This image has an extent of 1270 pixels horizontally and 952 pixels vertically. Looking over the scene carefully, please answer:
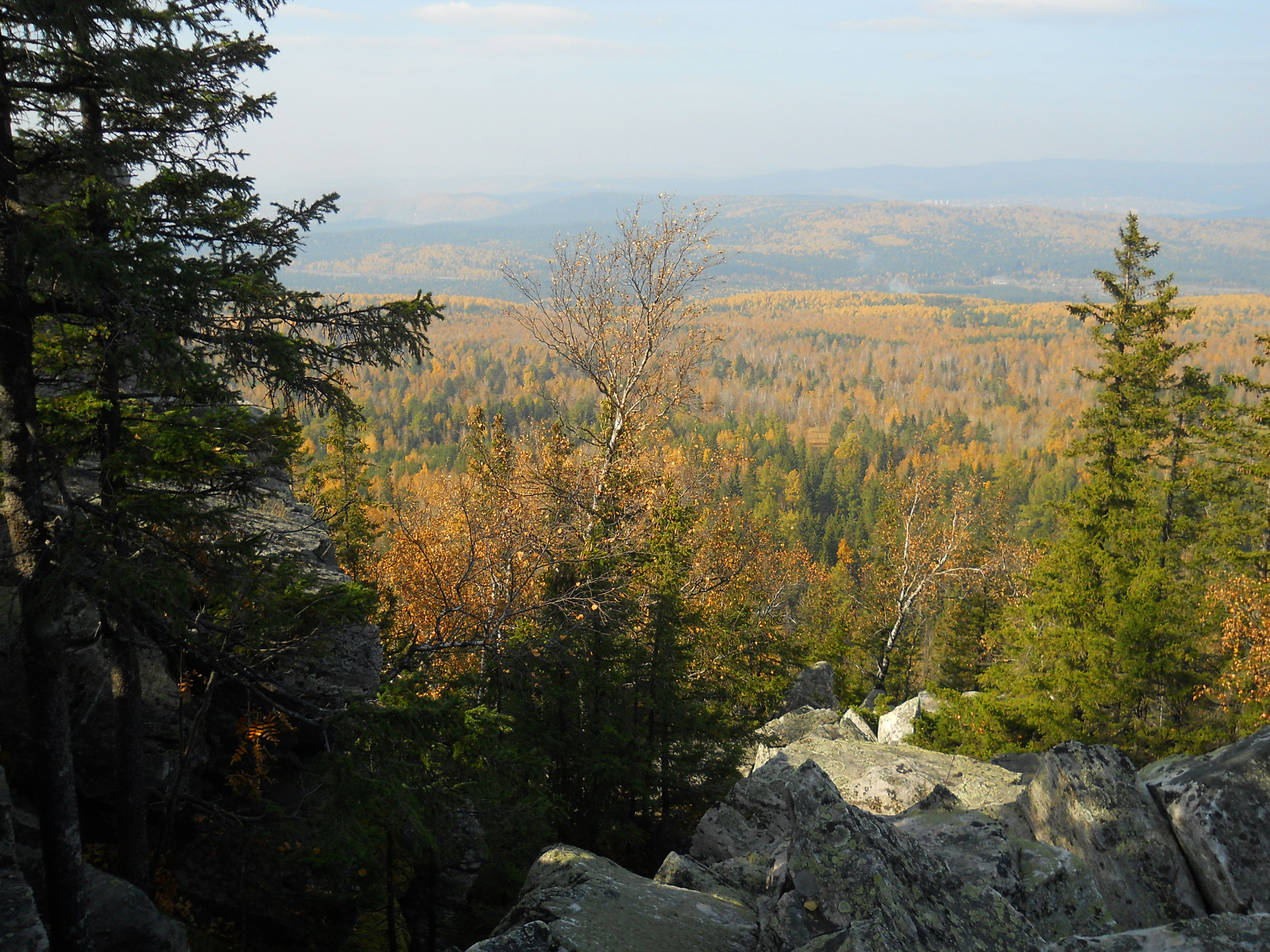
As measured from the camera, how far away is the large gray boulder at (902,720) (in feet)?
73.5

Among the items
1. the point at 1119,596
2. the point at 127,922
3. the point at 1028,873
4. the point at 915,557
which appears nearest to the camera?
the point at 127,922

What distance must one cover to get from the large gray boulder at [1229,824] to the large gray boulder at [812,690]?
18170mm

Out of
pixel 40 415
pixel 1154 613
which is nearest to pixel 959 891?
pixel 40 415

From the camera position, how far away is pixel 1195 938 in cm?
502

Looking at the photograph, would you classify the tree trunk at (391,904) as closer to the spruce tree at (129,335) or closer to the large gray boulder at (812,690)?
the spruce tree at (129,335)

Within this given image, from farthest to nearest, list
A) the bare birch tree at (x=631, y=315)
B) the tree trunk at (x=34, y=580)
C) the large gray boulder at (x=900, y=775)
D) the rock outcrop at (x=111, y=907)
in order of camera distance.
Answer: the bare birch tree at (x=631, y=315) < the large gray boulder at (x=900, y=775) < the rock outcrop at (x=111, y=907) < the tree trunk at (x=34, y=580)

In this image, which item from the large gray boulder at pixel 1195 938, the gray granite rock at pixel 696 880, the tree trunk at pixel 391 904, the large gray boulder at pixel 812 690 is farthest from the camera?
the large gray boulder at pixel 812 690

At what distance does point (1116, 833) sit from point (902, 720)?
16.0m

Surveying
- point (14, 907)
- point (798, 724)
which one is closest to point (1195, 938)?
point (14, 907)

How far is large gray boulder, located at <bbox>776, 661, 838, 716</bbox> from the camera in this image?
1056 inches

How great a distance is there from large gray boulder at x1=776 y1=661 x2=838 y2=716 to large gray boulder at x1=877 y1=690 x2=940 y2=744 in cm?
252

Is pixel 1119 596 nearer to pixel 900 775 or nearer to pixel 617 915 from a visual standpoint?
pixel 900 775

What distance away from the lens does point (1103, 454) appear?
19.5 m

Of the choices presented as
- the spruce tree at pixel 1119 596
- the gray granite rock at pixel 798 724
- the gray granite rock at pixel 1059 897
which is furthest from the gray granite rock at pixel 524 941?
the spruce tree at pixel 1119 596
